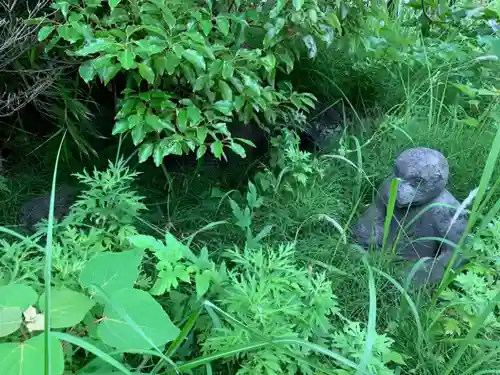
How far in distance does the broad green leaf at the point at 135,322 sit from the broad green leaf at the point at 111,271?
0.04 meters

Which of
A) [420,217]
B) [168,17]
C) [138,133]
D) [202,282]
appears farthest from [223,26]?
[420,217]

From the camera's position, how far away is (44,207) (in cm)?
218

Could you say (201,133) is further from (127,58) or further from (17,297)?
(17,297)

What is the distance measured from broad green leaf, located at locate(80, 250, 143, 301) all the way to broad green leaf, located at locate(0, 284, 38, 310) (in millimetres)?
104

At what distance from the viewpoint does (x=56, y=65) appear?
1975 millimetres

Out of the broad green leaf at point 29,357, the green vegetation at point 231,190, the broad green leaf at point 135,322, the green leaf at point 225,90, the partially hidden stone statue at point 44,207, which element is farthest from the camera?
the partially hidden stone statue at point 44,207

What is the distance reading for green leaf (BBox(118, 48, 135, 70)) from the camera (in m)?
1.41

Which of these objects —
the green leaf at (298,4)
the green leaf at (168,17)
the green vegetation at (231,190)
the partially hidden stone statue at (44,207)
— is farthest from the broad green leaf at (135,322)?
the partially hidden stone statue at (44,207)

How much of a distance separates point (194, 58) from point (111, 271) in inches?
26.8

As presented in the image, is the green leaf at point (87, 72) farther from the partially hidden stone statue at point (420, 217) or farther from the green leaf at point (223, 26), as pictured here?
the partially hidden stone statue at point (420, 217)

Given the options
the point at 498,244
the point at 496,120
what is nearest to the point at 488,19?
the point at 496,120

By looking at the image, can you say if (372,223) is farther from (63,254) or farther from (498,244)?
(63,254)

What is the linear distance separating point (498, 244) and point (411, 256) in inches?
11.3

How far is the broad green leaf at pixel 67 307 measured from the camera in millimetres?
1027
